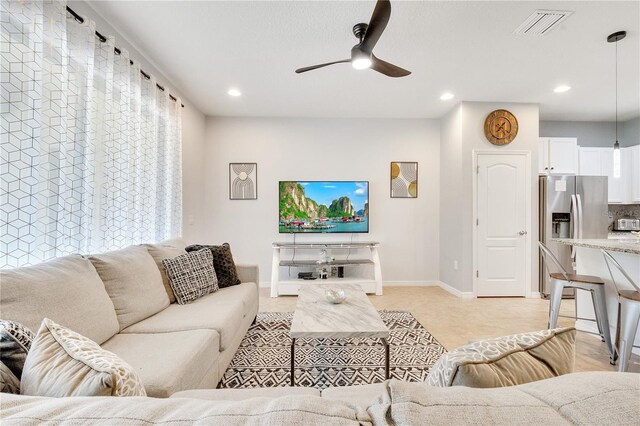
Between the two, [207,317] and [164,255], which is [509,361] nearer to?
[207,317]

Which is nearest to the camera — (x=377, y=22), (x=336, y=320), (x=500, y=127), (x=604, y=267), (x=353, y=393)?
(x=353, y=393)

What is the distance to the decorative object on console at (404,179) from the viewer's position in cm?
436

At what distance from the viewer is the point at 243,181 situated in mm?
4277

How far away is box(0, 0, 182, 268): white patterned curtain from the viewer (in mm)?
1438

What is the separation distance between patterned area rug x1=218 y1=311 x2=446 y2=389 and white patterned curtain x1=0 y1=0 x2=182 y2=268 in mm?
1408

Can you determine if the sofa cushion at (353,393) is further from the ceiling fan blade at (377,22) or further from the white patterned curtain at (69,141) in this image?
the ceiling fan blade at (377,22)

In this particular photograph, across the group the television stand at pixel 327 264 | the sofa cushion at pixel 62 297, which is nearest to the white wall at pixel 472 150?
the television stand at pixel 327 264

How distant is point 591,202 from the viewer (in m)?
3.62

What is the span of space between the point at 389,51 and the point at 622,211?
504 centimetres

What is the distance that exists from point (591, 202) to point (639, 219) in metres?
1.71

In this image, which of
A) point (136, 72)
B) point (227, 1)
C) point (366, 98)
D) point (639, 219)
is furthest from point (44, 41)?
point (639, 219)

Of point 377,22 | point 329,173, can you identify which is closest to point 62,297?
point 377,22

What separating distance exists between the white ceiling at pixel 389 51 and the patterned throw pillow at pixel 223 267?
1881 mm

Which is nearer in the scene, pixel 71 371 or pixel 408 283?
pixel 71 371
